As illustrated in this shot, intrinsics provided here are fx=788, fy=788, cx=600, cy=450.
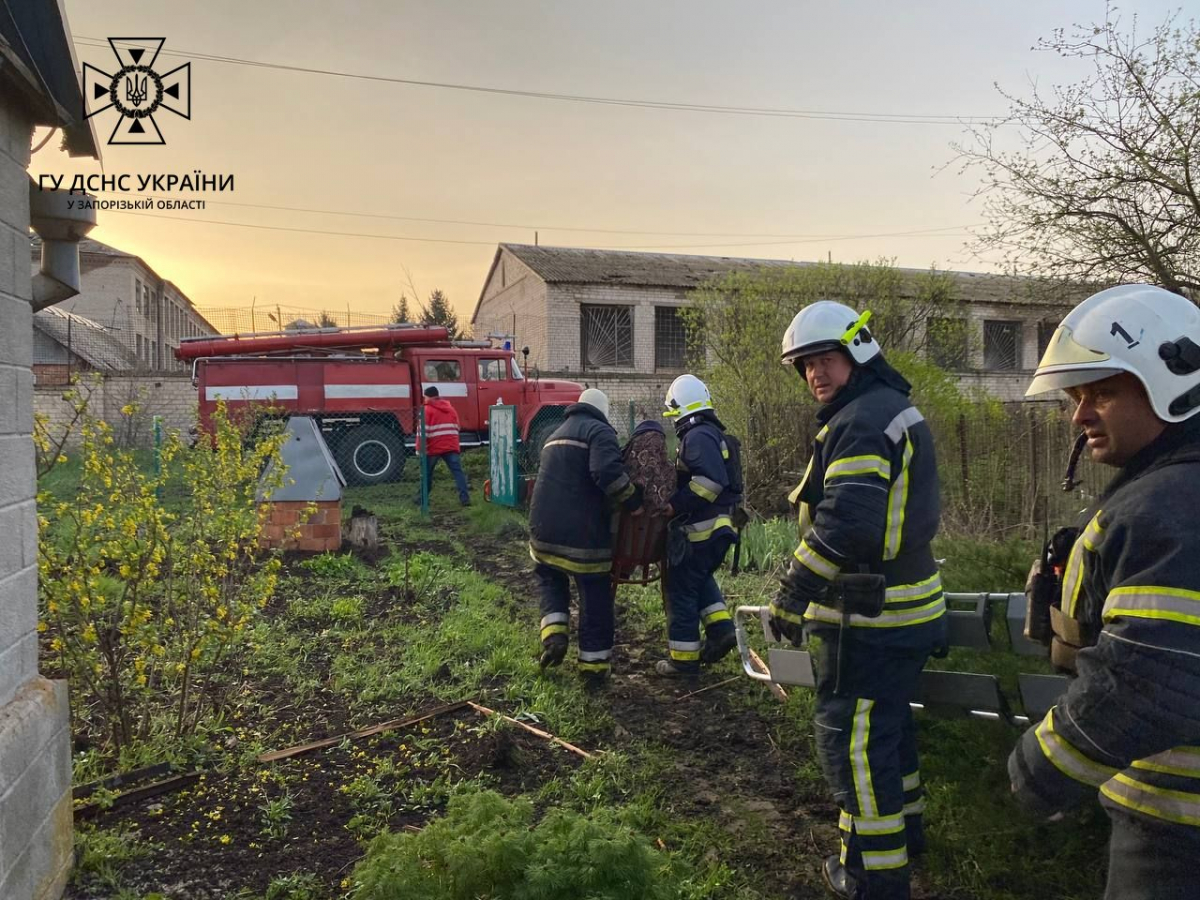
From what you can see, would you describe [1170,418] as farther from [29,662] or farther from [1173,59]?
[1173,59]

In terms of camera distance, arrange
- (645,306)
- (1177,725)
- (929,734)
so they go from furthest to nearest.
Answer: (645,306)
(929,734)
(1177,725)

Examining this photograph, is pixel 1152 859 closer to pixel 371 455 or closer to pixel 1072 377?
pixel 1072 377

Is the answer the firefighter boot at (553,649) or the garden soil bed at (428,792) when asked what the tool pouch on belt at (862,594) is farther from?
the firefighter boot at (553,649)

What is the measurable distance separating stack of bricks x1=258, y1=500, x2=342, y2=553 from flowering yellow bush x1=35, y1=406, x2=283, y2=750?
3.13 metres

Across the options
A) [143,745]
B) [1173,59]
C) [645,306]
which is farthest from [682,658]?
[645,306]

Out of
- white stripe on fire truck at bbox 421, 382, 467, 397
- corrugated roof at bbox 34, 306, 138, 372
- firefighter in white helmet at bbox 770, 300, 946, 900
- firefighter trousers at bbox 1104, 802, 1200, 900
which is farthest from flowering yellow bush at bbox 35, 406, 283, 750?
corrugated roof at bbox 34, 306, 138, 372

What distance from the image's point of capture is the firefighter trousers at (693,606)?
16.0 ft

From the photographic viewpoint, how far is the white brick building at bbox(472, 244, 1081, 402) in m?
24.9

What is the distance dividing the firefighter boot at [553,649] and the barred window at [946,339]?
8665 mm

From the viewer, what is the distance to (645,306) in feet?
85.0

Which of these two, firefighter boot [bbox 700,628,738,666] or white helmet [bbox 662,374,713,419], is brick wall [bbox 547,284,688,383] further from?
firefighter boot [bbox 700,628,738,666]

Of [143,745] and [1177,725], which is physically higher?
[1177,725]

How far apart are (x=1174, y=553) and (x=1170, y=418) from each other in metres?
0.30

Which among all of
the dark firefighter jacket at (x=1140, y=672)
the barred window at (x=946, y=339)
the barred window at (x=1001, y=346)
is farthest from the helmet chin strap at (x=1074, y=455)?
the barred window at (x=1001, y=346)
